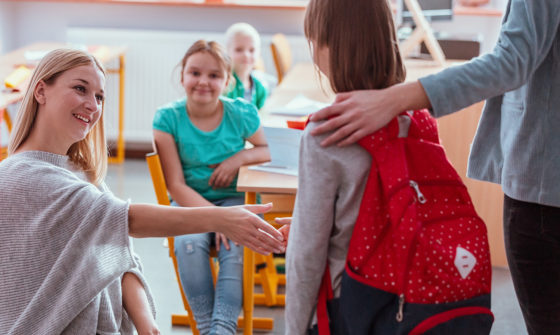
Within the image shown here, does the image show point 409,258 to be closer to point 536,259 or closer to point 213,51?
point 536,259

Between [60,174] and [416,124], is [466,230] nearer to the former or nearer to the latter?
[416,124]

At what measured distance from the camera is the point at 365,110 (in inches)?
44.7

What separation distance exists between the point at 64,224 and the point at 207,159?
1.10 m

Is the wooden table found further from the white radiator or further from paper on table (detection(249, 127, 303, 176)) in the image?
paper on table (detection(249, 127, 303, 176))

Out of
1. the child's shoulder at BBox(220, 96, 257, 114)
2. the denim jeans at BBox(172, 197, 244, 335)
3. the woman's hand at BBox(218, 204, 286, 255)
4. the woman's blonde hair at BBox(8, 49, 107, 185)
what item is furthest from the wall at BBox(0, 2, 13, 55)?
the woman's hand at BBox(218, 204, 286, 255)

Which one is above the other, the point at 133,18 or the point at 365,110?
the point at 365,110

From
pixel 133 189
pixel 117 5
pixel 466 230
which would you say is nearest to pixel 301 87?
pixel 133 189

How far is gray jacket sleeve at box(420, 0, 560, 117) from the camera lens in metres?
1.15

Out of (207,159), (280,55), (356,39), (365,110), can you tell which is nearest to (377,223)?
(365,110)

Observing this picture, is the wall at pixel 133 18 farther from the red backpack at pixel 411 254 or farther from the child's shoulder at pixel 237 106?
the red backpack at pixel 411 254

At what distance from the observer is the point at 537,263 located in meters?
1.46

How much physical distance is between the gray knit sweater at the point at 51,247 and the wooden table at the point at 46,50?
173cm

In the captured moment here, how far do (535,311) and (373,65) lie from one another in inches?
28.2

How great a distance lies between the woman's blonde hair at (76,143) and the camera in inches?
57.1
